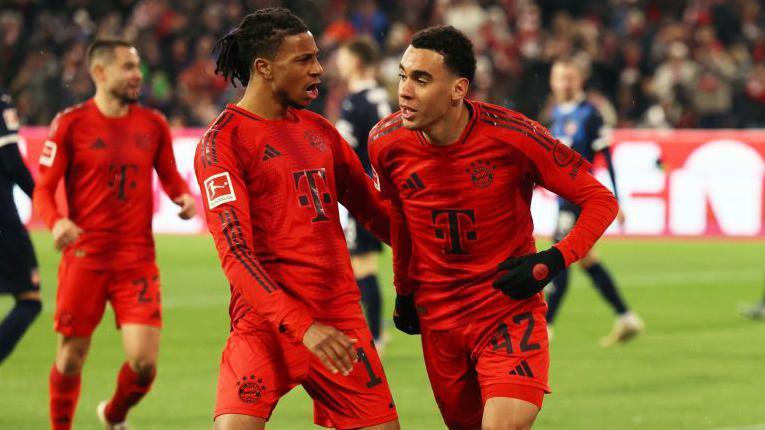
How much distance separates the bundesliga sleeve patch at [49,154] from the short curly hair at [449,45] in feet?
8.59

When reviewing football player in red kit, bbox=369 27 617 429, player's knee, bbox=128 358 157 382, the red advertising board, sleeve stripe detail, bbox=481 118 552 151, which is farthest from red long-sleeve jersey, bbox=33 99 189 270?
the red advertising board

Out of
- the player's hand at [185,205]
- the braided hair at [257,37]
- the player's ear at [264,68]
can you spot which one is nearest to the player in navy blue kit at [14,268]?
the player's hand at [185,205]

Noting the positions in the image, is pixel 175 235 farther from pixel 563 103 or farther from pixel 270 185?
pixel 270 185

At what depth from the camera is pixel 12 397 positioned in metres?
8.56

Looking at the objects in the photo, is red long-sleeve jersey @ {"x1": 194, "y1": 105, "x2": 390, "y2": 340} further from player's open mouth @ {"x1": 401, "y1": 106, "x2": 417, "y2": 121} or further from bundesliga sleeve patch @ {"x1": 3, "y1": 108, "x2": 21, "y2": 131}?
bundesliga sleeve patch @ {"x1": 3, "y1": 108, "x2": 21, "y2": 131}

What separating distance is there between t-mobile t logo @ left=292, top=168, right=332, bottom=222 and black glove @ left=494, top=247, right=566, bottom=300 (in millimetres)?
719

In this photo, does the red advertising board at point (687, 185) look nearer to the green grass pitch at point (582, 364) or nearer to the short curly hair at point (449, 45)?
the green grass pitch at point (582, 364)

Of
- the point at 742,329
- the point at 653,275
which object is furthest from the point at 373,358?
the point at 653,275

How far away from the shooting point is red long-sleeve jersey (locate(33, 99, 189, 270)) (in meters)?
7.15

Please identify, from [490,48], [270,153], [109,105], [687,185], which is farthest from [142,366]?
[490,48]

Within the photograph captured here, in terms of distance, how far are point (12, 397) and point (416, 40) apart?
4596mm

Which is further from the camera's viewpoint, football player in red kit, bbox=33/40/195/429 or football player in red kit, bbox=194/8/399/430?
football player in red kit, bbox=33/40/195/429

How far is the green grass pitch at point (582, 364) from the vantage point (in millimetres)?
7895

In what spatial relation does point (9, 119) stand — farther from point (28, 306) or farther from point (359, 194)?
point (359, 194)
